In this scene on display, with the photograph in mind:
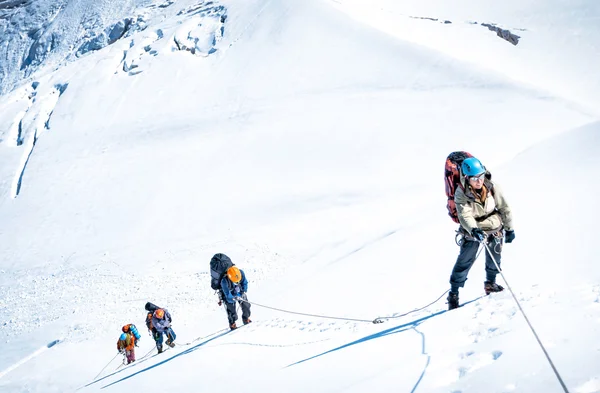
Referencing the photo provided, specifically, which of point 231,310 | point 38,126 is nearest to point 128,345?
point 231,310

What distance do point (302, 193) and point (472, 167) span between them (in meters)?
22.2

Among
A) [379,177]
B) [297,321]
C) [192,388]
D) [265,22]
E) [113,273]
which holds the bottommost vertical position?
[113,273]

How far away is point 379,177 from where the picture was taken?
27.0 meters

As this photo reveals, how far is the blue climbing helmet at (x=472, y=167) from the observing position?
16.5ft

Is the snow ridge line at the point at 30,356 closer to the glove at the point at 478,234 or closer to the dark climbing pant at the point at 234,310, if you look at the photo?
the dark climbing pant at the point at 234,310

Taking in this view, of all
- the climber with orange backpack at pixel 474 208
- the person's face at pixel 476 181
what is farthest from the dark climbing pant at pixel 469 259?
the person's face at pixel 476 181

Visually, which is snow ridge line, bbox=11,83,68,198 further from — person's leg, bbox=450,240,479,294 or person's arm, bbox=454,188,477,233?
person's arm, bbox=454,188,477,233

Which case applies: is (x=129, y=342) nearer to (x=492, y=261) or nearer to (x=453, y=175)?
(x=492, y=261)

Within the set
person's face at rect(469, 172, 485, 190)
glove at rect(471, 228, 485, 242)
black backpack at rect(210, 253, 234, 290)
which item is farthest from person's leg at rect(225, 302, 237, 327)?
person's face at rect(469, 172, 485, 190)

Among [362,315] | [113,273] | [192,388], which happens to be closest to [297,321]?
[362,315]

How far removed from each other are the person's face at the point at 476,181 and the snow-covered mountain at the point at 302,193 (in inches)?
59.7

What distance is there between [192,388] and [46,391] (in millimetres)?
11561

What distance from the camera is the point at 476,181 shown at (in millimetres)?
5125

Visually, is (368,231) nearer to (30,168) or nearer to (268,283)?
(268,283)
